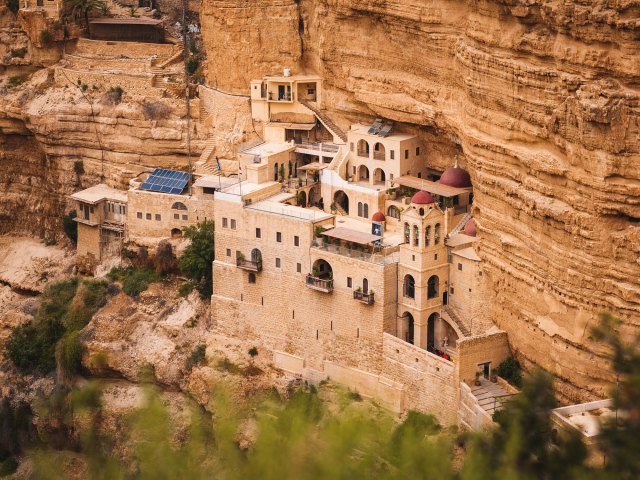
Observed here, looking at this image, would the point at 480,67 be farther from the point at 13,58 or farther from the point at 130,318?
the point at 13,58

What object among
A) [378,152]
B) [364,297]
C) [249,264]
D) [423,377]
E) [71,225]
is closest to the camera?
[423,377]

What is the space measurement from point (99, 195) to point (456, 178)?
16242 mm

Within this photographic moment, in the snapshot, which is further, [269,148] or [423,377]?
[269,148]

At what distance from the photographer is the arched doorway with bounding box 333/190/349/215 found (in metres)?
52.8

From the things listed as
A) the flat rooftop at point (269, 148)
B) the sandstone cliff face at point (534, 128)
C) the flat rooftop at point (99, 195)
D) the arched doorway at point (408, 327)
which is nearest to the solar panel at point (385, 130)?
the sandstone cliff face at point (534, 128)

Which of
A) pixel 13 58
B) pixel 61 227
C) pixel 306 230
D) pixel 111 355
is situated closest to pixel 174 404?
pixel 111 355

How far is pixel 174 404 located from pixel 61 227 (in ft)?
45.1

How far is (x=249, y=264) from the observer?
167ft

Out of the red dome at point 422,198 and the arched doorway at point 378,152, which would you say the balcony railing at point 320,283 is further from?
the arched doorway at point 378,152

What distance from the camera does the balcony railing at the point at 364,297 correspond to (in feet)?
156

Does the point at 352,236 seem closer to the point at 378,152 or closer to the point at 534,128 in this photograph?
the point at 378,152

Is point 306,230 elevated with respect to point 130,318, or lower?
elevated

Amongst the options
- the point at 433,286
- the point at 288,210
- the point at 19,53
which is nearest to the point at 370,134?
the point at 288,210

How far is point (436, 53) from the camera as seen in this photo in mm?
48750
